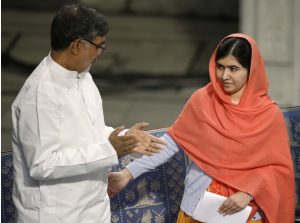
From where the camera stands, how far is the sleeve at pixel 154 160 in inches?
149

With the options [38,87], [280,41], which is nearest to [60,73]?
[38,87]

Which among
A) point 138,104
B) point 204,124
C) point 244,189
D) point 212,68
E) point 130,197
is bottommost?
point 138,104

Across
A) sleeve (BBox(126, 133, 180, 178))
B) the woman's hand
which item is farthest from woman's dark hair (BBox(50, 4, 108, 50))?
the woman's hand

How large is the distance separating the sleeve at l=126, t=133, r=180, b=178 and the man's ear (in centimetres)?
85

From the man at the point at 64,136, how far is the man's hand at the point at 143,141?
0.04 metres

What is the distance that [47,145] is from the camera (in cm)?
303

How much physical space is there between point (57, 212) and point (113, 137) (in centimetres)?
36

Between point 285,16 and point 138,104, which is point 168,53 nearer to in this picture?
point 138,104

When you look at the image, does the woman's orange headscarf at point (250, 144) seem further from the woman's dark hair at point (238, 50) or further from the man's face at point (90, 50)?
the man's face at point (90, 50)

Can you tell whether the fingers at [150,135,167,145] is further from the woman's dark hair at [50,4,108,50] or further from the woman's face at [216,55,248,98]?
the woman's dark hair at [50,4,108,50]

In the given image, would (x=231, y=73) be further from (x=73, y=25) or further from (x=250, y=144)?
(x=73, y=25)

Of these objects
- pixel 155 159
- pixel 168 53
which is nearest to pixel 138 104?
pixel 168 53

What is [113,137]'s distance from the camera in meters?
3.22

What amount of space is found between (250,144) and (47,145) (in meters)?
0.98
